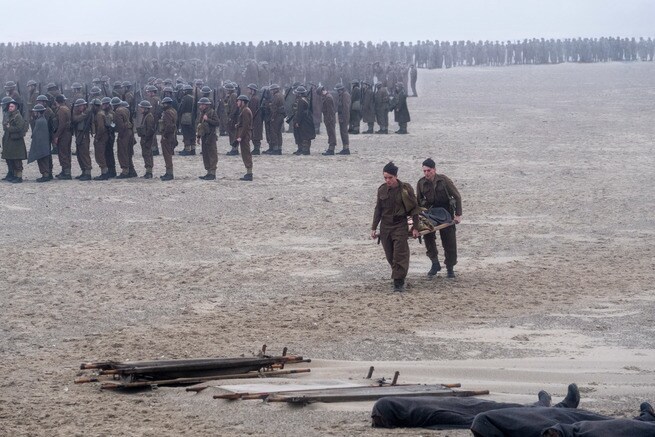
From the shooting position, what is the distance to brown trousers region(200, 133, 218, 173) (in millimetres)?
22703

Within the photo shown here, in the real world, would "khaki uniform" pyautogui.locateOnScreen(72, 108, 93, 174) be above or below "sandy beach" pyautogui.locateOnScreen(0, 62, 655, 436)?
above

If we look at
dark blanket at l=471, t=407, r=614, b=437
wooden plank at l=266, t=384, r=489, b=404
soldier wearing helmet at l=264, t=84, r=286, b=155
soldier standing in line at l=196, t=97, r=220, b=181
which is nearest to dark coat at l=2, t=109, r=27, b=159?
soldier standing in line at l=196, t=97, r=220, b=181

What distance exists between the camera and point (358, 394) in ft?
28.9

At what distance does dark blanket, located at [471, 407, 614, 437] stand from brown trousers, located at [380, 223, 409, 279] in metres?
6.04

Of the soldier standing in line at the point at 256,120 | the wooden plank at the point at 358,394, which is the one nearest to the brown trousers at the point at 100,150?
the soldier standing in line at the point at 256,120

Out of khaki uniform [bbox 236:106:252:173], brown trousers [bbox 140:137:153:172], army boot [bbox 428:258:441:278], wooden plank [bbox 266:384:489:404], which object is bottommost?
army boot [bbox 428:258:441:278]

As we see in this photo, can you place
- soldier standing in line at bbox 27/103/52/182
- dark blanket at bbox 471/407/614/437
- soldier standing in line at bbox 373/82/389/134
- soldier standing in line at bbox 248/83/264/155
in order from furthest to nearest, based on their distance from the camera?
soldier standing in line at bbox 373/82/389/134 < soldier standing in line at bbox 248/83/264/155 < soldier standing in line at bbox 27/103/52/182 < dark blanket at bbox 471/407/614/437

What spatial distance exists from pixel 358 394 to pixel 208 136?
567 inches

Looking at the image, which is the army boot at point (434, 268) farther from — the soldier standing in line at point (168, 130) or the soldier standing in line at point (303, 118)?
the soldier standing in line at point (303, 118)

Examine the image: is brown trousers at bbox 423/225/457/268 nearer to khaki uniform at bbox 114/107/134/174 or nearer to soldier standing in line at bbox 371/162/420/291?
soldier standing in line at bbox 371/162/420/291

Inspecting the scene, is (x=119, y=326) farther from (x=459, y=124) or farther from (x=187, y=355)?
(x=459, y=124)

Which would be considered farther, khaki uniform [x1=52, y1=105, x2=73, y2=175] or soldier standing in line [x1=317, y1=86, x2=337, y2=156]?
soldier standing in line [x1=317, y1=86, x2=337, y2=156]

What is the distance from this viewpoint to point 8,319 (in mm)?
12141

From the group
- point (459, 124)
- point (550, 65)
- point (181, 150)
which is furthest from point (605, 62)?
point (181, 150)
